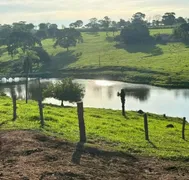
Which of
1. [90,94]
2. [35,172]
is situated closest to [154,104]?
[90,94]

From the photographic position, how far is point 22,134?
2625 cm

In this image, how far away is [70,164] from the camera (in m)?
20.5

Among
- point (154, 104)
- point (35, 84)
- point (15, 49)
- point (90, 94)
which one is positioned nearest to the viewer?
point (154, 104)

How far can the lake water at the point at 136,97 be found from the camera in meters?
75.9

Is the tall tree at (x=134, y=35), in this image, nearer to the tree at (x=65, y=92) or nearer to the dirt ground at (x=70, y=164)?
the tree at (x=65, y=92)

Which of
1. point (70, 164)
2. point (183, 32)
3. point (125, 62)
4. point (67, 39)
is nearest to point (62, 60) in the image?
point (67, 39)

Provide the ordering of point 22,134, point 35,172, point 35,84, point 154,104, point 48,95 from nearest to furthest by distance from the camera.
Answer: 1. point 35,172
2. point 22,134
3. point 48,95
4. point 154,104
5. point 35,84

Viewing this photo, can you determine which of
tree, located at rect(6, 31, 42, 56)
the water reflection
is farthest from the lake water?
tree, located at rect(6, 31, 42, 56)

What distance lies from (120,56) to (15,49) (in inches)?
2370

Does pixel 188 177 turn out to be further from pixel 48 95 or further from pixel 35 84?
pixel 35 84

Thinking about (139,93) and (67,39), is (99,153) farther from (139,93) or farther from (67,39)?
(67,39)

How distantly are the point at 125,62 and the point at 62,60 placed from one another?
3539 cm

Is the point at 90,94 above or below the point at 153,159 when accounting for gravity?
below

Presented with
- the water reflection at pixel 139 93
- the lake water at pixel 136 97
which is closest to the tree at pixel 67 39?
the lake water at pixel 136 97
